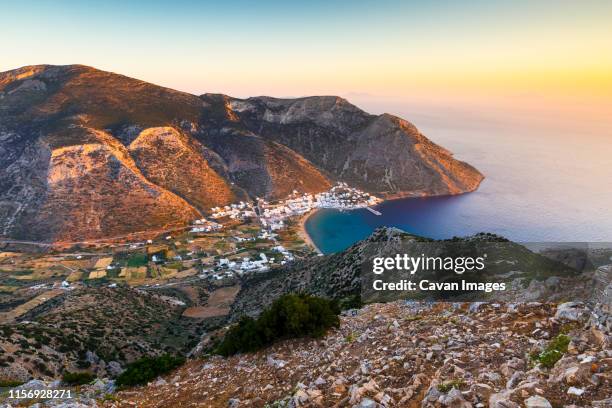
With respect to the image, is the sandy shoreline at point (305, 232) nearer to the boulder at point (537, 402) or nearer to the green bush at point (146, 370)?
the green bush at point (146, 370)

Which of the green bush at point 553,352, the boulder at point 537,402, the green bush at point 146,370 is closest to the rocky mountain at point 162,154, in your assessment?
the green bush at point 146,370

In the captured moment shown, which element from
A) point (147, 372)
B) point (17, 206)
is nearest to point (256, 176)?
point (17, 206)

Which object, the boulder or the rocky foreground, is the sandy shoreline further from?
the boulder

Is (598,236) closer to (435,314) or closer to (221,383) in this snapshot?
(435,314)

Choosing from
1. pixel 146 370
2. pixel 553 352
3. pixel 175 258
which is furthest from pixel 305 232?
pixel 553 352

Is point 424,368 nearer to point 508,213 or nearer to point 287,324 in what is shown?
point 287,324

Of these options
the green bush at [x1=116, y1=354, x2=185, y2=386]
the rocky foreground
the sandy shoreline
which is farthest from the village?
the rocky foreground
